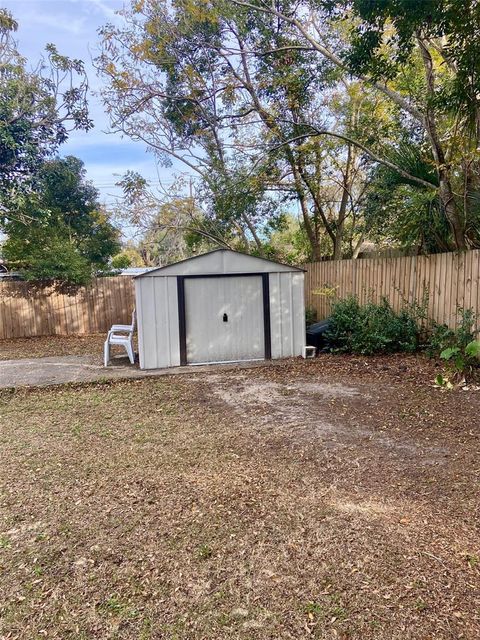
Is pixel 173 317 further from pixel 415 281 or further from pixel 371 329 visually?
pixel 415 281

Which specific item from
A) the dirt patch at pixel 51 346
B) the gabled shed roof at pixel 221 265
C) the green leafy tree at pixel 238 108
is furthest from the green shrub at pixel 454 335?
the dirt patch at pixel 51 346

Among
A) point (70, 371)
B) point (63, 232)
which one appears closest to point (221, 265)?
point (70, 371)

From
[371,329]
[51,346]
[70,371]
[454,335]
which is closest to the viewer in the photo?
[454,335]

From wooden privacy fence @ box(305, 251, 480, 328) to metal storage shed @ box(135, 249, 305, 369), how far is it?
5.24ft

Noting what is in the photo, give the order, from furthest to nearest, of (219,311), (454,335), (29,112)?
(29,112), (219,311), (454,335)

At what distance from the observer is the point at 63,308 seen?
12070 mm

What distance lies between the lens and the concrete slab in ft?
20.9

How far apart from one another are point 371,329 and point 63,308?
8.81 metres

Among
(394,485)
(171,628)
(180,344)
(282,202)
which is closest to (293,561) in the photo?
(171,628)

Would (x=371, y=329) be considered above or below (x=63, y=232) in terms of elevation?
below

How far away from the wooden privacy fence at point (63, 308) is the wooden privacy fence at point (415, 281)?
6.20m

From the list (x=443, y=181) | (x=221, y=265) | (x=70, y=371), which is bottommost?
(x=70, y=371)

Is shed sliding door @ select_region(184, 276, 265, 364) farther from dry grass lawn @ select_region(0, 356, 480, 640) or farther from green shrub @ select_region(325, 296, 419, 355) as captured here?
dry grass lawn @ select_region(0, 356, 480, 640)

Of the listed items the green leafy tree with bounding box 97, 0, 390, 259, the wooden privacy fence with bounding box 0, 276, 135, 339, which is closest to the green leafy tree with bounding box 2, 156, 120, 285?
the wooden privacy fence with bounding box 0, 276, 135, 339
